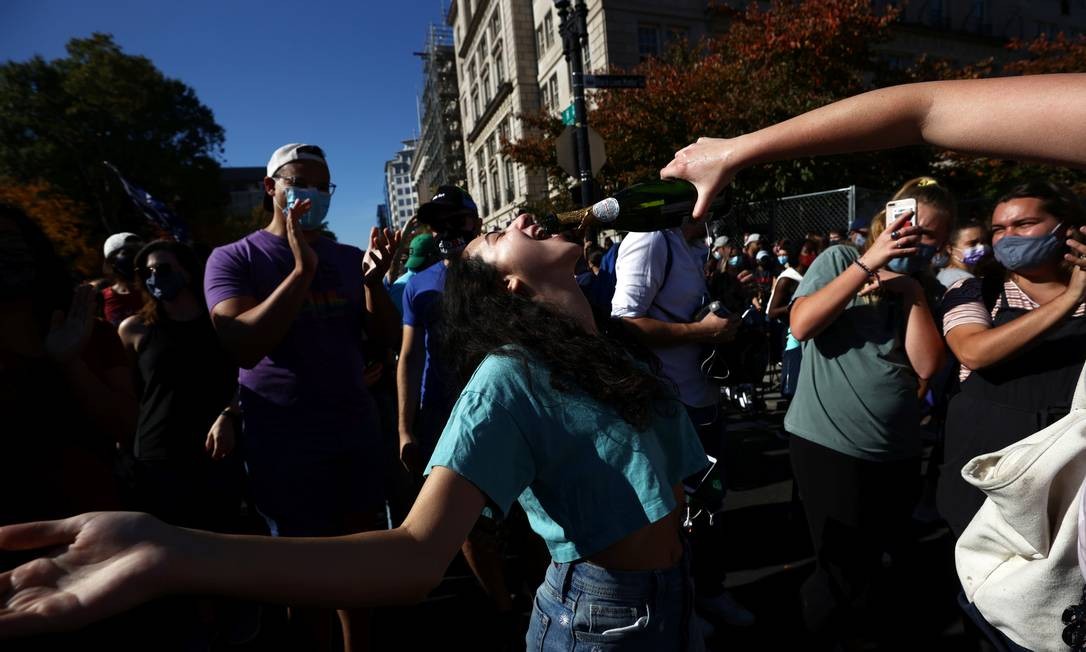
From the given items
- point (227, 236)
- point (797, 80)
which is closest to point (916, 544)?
point (797, 80)

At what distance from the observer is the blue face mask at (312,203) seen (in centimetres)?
253

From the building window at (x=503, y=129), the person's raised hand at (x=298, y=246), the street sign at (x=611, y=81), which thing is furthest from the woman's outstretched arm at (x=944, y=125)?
the building window at (x=503, y=129)

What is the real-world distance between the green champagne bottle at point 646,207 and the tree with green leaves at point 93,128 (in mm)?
30699

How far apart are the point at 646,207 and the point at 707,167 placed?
1.79 ft

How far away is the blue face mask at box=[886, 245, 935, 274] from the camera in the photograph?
226 cm

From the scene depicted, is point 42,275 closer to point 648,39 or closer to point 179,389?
point 179,389

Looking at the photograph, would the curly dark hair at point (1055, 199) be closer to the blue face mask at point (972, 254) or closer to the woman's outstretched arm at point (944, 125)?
the woman's outstretched arm at point (944, 125)

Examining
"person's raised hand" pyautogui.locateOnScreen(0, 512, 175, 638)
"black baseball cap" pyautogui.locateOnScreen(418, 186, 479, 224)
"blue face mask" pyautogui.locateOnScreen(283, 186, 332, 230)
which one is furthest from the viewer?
"black baseball cap" pyautogui.locateOnScreen(418, 186, 479, 224)

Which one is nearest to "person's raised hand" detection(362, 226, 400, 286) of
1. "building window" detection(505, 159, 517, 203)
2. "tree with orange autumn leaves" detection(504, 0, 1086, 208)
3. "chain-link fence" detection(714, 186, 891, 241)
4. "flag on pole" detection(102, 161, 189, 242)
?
"flag on pole" detection(102, 161, 189, 242)

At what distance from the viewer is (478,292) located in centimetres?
163

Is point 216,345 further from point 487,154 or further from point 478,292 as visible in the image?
point 487,154

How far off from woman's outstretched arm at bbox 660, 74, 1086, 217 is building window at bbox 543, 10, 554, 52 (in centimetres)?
2895

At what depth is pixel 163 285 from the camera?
9.49 ft

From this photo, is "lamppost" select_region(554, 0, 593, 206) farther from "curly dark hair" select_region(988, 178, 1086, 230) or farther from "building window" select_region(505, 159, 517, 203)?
"building window" select_region(505, 159, 517, 203)
